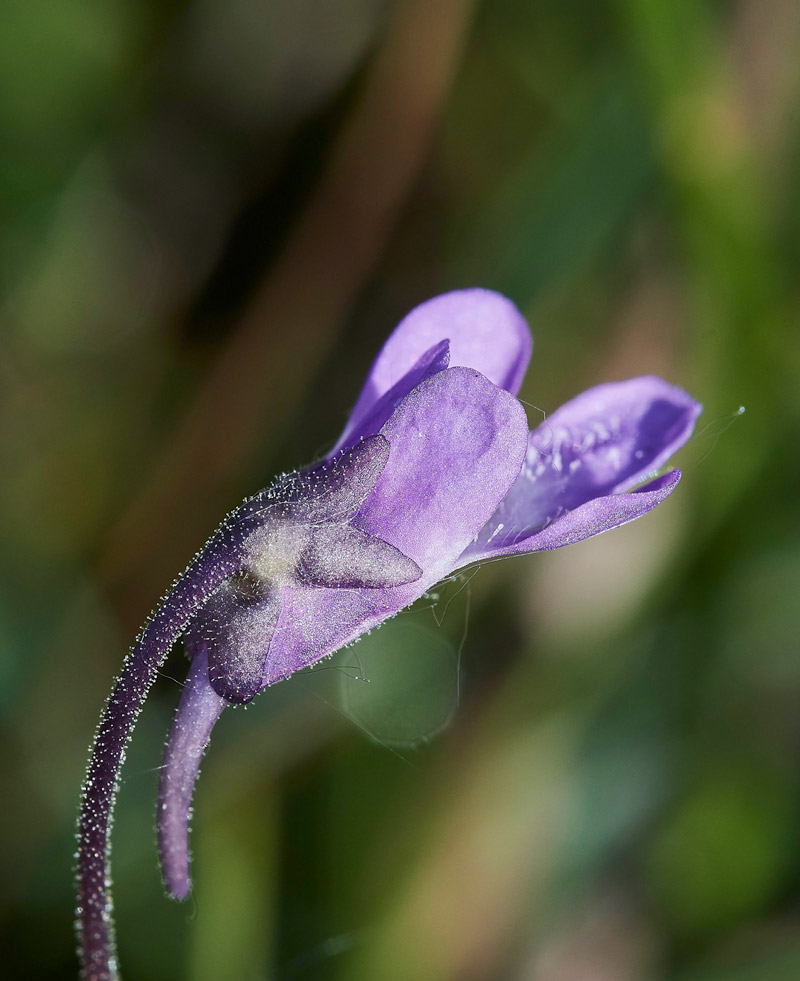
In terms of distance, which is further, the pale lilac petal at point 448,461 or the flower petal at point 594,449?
the flower petal at point 594,449

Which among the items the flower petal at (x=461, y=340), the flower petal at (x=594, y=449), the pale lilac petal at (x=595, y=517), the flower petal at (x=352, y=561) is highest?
the flower petal at (x=461, y=340)

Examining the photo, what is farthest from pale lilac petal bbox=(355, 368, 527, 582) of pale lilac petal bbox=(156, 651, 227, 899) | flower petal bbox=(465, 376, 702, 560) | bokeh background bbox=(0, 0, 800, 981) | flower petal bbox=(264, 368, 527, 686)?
bokeh background bbox=(0, 0, 800, 981)

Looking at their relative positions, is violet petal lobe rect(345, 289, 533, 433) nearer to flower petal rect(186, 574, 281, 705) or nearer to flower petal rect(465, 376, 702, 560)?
flower petal rect(465, 376, 702, 560)

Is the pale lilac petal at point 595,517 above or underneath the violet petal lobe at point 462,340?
underneath

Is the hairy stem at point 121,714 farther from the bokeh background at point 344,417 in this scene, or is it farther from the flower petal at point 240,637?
the bokeh background at point 344,417

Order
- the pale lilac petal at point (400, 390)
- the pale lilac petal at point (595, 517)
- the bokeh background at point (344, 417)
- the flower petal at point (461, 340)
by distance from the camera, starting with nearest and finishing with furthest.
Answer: the pale lilac petal at point (595, 517)
the pale lilac petal at point (400, 390)
the flower petal at point (461, 340)
the bokeh background at point (344, 417)

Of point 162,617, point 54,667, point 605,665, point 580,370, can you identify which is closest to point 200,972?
point 54,667

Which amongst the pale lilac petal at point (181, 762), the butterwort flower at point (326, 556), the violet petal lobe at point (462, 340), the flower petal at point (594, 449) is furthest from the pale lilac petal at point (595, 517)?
the pale lilac petal at point (181, 762)

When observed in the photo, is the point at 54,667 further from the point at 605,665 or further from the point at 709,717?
the point at 709,717
